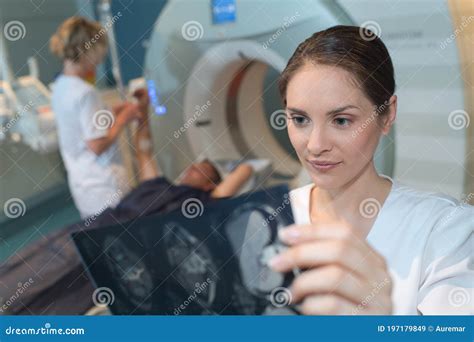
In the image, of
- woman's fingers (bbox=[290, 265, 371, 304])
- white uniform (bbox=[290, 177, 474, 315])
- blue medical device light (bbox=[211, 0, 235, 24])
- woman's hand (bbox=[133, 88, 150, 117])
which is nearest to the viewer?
white uniform (bbox=[290, 177, 474, 315])

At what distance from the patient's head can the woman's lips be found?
34cm

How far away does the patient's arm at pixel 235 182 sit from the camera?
1796 mm

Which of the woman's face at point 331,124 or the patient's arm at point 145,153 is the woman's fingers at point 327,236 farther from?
the patient's arm at point 145,153

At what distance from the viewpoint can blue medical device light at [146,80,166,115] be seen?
72.8 inches

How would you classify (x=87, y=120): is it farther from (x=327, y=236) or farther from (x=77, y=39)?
(x=327, y=236)

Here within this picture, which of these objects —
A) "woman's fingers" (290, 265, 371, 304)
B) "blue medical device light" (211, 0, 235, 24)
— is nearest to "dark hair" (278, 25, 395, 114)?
"blue medical device light" (211, 0, 235, 24)

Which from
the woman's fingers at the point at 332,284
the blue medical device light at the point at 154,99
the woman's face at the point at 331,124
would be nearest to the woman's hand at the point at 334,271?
the woman's fingers at the point at 332,284

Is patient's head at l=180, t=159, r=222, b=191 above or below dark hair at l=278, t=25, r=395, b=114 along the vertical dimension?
below

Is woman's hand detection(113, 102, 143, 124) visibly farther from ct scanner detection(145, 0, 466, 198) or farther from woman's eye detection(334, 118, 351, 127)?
woman's eye detection(334, 118, 351, 127)

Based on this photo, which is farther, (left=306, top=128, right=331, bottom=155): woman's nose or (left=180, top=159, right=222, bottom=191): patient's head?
(left=180, top=159, right=222, bottom=191): patient's head

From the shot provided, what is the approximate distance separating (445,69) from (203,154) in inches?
31.5

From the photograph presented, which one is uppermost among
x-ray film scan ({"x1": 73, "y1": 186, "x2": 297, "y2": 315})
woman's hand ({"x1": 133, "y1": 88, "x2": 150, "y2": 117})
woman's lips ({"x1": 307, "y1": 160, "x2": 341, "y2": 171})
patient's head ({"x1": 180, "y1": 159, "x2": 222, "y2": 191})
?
woman's hand ({"x1": 133, "y1": 88, "x2": 150, "y2": 117})

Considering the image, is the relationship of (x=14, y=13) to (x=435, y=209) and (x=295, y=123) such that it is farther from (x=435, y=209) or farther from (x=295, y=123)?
(x=435, y=209)

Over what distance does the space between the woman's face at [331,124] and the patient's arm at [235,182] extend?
0.21m
